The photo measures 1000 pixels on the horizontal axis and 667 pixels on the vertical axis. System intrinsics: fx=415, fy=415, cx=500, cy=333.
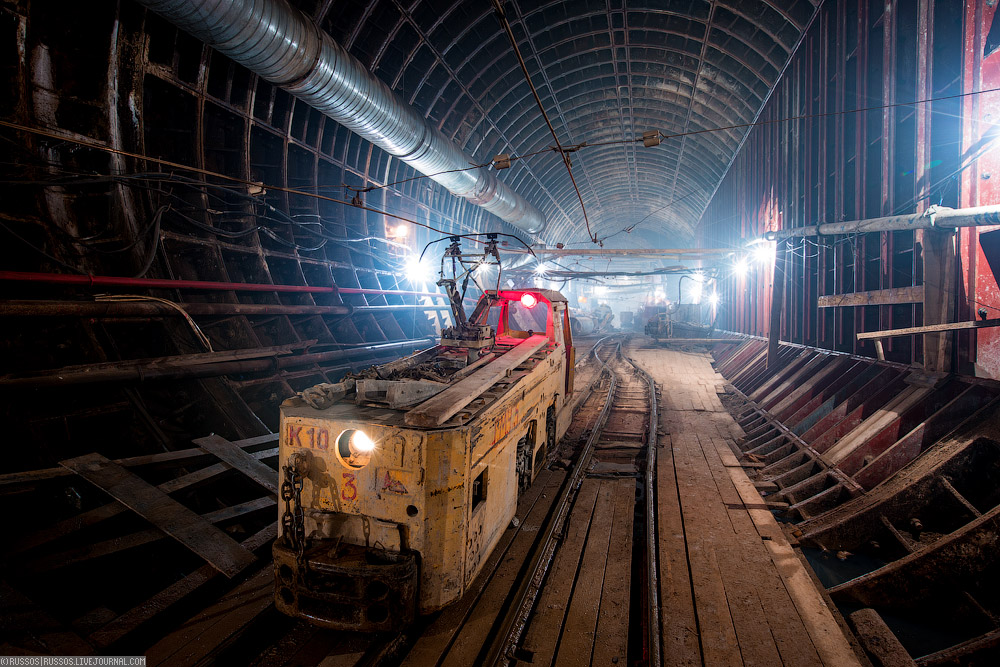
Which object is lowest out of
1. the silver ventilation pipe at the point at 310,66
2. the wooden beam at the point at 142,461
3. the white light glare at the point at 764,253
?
the wooden beam at the point at 142,461

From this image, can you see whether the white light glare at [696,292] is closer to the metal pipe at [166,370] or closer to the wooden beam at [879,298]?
the wooden beam at [879,298]

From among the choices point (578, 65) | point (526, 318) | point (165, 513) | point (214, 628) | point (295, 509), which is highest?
point (578, 65)

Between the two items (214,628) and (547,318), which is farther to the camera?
(547,318)

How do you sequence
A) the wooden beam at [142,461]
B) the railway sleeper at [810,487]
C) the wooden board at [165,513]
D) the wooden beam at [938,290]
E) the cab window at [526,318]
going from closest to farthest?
the wooden board at [165,513] < the wooden beam at [142,461] < the railway sleeper at [810,487] < the wooden beam at [938,290] < the cab window at [526,318]

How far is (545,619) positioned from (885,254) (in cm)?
702

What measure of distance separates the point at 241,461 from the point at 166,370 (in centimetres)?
164

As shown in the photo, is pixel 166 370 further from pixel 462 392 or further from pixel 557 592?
pixel 557 592

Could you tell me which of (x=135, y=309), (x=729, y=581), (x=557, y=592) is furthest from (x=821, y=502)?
(x=135, y=309)

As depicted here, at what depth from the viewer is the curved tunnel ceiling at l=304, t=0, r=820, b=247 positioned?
980 cm

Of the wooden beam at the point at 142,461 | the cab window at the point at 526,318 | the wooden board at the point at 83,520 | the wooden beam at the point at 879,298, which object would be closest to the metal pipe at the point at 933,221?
the wooden beam at the point at 879,298

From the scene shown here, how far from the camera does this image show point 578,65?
14.2 m

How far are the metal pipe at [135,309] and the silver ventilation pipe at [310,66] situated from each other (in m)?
3.49

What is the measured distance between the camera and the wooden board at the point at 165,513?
3316mm

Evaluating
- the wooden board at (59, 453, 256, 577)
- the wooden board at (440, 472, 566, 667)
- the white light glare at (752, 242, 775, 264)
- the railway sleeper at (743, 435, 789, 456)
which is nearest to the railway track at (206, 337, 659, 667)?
the wooden board at (440, 472, 566, 667)
